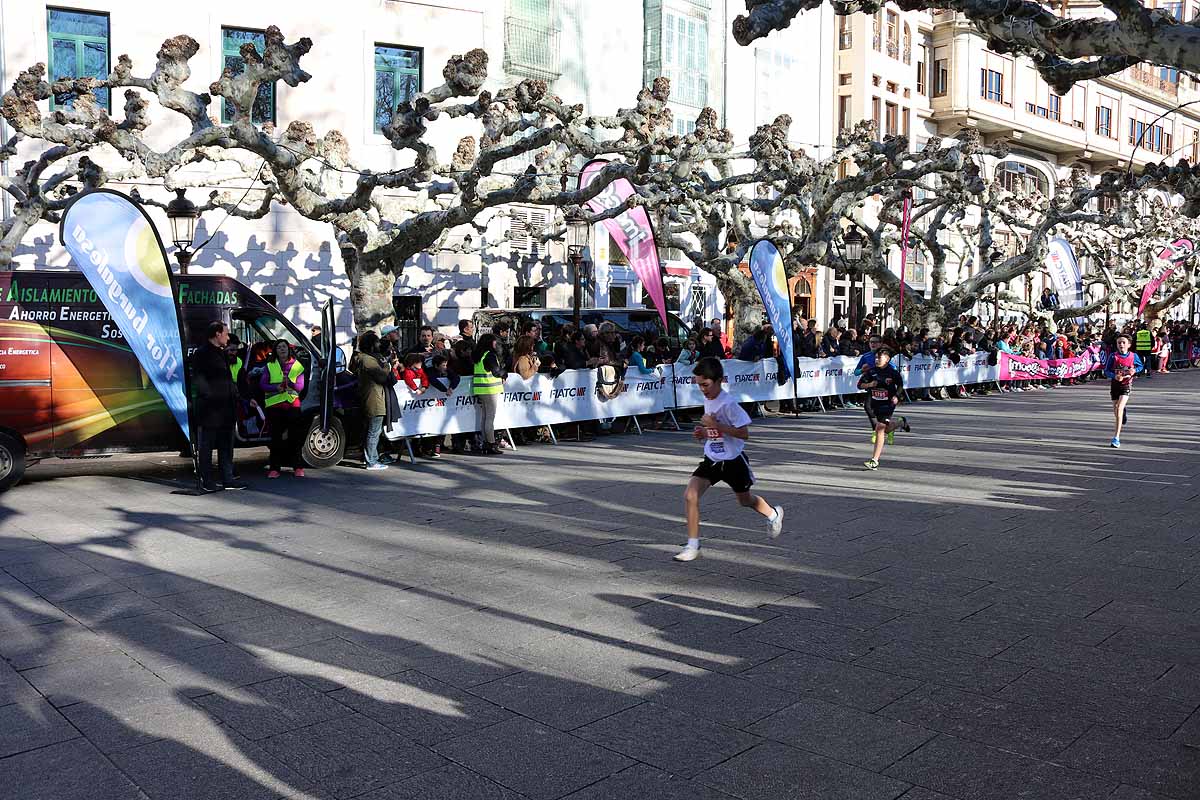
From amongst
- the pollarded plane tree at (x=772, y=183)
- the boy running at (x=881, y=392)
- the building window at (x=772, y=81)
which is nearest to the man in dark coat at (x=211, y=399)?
the boy running at (x=881, y=392)

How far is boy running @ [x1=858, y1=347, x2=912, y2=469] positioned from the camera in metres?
13.3

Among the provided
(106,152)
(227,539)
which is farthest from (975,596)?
(106,152)

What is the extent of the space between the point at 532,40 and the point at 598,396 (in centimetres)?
1644

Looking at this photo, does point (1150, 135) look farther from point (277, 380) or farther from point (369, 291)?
point (277, 380)

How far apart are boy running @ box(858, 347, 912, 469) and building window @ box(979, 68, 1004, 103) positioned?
119 feet

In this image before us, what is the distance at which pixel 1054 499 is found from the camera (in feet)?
35.7

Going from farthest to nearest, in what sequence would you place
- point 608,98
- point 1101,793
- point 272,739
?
point 608,98 < point 272,739 < point 1101,793

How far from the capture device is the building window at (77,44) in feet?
72.5

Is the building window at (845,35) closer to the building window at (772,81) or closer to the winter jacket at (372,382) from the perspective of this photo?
the building window at (772,81)

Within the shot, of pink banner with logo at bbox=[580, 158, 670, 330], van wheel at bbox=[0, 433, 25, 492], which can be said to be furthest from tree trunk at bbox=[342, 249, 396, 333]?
van wheel at bbox=[0, 433, 25, 492]

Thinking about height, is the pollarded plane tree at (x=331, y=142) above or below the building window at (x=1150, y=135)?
below

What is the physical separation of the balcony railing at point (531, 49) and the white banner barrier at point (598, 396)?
12918 mm

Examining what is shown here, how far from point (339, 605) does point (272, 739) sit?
7.19ft

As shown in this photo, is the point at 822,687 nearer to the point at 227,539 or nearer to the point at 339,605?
the point at 339,605
